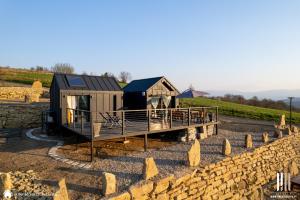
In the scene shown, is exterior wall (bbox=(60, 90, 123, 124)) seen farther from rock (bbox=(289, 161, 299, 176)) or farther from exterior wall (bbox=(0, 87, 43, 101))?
exterior wall (bbox=(0, 87, 43, 101))

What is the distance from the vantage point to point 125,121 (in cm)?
1488

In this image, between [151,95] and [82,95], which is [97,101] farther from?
[151,95]

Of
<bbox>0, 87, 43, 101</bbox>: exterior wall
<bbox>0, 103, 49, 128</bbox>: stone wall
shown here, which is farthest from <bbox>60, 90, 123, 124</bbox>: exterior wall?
<bbox>0, 87, 43, 101</bbox>: exterior wall

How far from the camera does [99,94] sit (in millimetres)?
14836

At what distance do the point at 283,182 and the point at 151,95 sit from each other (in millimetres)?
9659

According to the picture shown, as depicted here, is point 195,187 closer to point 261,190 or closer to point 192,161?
point 192,161

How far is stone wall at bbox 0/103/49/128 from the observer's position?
60.6 feet

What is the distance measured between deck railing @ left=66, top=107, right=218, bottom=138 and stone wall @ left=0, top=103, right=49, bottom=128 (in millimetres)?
6883

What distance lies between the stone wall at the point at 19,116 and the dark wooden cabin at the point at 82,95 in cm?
505

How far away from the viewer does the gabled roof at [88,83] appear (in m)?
14.0

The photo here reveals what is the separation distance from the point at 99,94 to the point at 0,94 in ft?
61.5

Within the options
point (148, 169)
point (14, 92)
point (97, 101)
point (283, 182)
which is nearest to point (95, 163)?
point (148, 169)

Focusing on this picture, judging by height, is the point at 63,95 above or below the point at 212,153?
above

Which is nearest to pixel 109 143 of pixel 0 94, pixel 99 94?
pixel 99 94
